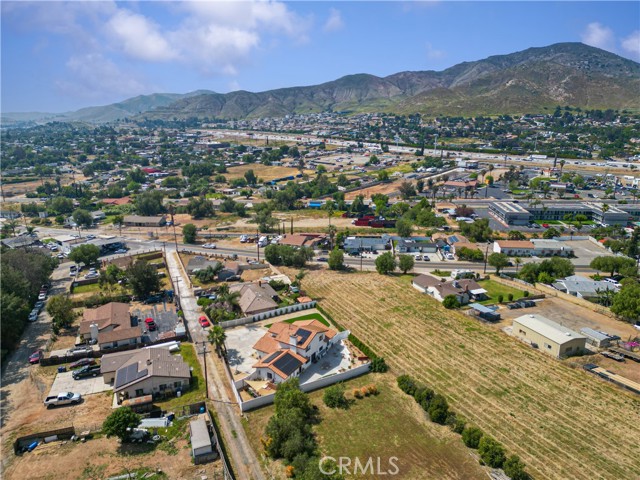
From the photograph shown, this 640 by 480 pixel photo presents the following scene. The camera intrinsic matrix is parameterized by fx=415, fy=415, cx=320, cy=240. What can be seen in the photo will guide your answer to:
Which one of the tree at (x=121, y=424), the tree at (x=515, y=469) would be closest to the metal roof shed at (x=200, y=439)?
the tree at (x=121, y=424)

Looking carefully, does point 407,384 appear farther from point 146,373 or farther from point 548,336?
point 146,373

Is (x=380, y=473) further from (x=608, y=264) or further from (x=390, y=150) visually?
(x=390, y=150)

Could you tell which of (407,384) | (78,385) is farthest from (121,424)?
(407,384)

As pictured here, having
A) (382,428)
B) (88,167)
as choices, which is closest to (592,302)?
(382,428)

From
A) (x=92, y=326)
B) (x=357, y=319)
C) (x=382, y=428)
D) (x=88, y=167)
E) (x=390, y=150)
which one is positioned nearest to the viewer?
(x=382, y=428)

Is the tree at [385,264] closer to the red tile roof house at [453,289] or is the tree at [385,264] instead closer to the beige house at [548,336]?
the red tile roof house at [453,289]

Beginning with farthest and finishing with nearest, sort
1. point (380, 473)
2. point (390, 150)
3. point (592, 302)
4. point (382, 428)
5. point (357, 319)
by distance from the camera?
1. point (390, 150)
2. point (592, 302)
3. point (357, 319)
4. point (382, 428)
5. point (380, 473)
